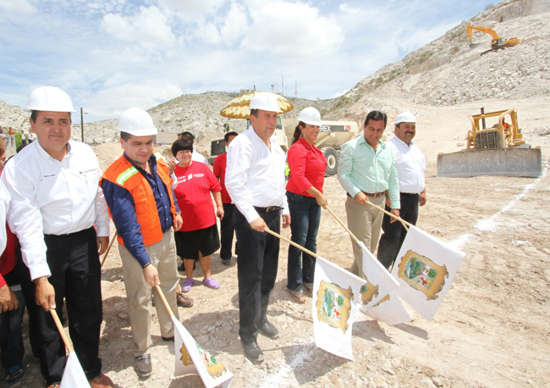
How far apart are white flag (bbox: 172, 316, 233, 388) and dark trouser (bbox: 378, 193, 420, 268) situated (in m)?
2.47

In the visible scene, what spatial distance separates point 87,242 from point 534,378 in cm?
332

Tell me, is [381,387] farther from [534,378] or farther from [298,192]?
[298,192]

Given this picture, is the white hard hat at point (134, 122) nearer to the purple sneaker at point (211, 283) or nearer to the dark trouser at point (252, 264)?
the dark trouser at point (252, 264)

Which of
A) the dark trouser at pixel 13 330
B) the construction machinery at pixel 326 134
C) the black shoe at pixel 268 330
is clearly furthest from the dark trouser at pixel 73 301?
the construction machinery at pixel 326 134

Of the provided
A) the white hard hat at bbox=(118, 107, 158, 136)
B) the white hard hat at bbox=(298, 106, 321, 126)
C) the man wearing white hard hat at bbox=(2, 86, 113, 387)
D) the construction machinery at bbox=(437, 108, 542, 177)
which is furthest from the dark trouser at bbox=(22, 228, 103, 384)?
the construction machinery at bbox=(437, 108, 542, 177)

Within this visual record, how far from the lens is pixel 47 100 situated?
6.39ft

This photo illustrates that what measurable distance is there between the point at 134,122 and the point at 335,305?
199 cm

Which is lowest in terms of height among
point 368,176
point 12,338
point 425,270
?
point 12,338

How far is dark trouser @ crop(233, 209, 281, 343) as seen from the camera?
2471 mm

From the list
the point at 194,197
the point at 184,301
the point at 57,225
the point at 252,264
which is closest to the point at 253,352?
the point at 252,264

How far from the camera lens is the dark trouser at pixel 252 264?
2.47m

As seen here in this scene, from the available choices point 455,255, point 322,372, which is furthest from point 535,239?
point 322,372

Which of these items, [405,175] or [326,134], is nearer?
[405,175]

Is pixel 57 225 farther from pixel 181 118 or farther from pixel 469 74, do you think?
pixel 181 118
